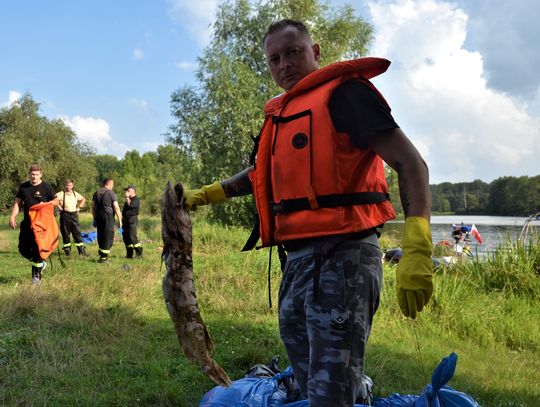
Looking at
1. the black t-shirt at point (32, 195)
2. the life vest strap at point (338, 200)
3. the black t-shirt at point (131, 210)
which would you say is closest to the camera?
the life vest strap at point (338, 200)

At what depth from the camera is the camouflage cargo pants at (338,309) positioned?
1890 millimetres

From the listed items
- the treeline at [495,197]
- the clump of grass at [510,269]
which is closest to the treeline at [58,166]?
the treeline at [495,197]

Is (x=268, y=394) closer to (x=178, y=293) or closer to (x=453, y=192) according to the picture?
(x=178, y=293)

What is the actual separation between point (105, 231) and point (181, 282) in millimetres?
8440

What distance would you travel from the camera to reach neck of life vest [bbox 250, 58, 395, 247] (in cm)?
197

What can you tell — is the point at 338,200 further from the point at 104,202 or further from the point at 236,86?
the point at 236,86

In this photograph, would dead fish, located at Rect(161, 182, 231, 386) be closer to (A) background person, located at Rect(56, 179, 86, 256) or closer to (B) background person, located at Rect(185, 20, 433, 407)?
(B) background person, located at Rect(185, 20, 433, 407)

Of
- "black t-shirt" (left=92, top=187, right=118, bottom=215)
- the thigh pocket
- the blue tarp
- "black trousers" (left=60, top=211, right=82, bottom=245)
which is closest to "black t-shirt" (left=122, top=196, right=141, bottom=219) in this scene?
"black t-shirt" (left=92, top=187, right=118, bottom=215)

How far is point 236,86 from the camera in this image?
22.0 m

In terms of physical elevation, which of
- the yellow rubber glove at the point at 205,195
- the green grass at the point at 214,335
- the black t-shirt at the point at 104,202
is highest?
the black t-shirt at the point at 104,202

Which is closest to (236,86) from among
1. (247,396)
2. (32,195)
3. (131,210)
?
(131,210)

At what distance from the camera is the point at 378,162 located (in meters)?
2.11

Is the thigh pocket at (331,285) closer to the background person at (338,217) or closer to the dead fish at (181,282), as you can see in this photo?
the background person at (338,217)

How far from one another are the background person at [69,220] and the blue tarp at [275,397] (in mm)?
9161
